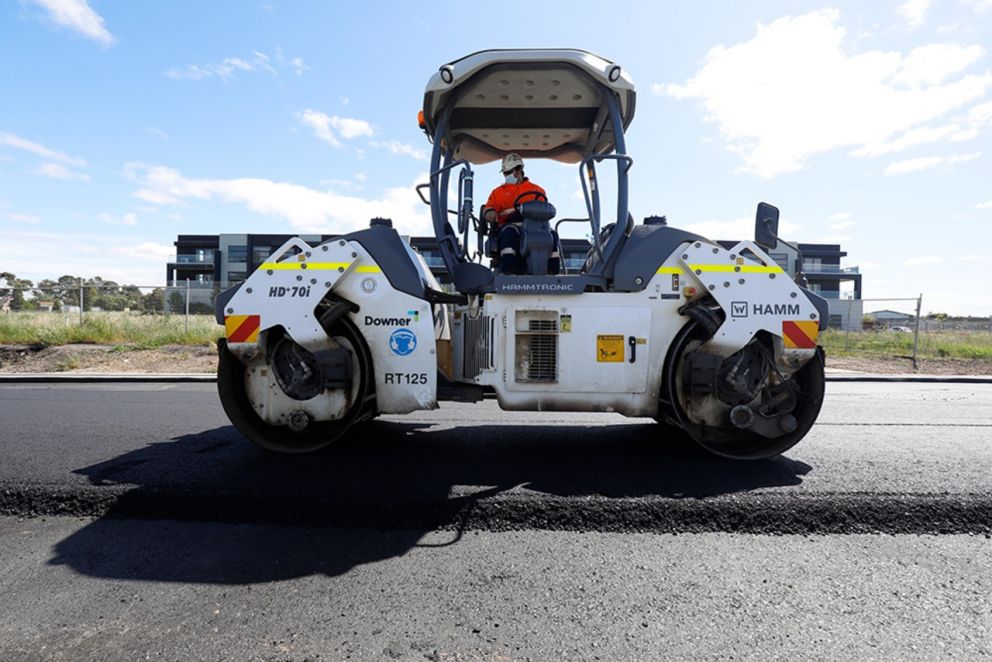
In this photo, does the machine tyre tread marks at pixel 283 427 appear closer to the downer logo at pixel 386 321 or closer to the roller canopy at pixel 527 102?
the downer logo at pixel 386 321

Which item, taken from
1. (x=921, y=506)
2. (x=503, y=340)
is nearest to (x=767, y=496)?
(x=921, y=506)

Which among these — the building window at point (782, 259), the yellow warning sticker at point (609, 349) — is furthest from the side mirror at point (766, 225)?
the yellow warning sticker at point (609, 349)

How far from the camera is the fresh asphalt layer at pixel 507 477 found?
9.03ft

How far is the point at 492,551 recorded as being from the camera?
241cm

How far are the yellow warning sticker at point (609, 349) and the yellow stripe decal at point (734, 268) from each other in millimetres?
669

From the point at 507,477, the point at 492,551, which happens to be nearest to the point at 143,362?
the point at 507,477

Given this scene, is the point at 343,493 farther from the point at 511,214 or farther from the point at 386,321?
the point at 511,214

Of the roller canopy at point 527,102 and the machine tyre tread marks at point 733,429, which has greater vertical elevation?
the roller canopy at point 527,102

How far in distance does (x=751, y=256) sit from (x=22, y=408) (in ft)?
23.4

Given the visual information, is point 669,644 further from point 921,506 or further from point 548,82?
point 548,82

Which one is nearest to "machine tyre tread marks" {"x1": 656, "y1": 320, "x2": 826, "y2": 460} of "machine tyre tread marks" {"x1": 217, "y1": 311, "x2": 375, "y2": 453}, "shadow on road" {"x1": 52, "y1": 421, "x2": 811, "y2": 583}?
"shadow on road" {"x1": 52, "y1": 421, "x2": 811, "y2": 583}

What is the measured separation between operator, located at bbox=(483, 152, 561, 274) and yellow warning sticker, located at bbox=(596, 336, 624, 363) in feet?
2.82

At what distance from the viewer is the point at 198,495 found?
2.97 metres

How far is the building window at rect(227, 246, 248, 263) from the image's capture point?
5519cm
